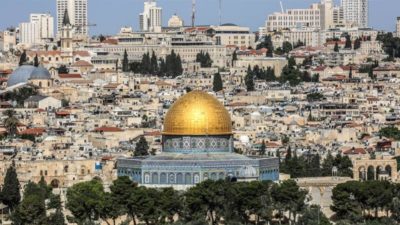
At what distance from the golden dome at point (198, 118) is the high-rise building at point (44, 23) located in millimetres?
131933

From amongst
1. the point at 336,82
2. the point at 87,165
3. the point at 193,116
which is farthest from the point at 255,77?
the point at 193,116

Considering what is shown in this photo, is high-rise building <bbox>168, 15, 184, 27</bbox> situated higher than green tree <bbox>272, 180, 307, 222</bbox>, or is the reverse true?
high-rise building <bbox>168, 15, 184, 27</bbox>

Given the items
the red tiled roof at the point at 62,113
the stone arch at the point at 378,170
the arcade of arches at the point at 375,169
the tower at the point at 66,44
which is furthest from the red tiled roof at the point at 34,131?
the tower at the point at 66,44

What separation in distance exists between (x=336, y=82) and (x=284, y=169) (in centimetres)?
5689

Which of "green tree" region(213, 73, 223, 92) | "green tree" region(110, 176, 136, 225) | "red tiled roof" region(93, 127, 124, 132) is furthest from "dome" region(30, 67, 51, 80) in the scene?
"green tree" region(110, 176, 136, 225)

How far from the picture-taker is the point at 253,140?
269 feet

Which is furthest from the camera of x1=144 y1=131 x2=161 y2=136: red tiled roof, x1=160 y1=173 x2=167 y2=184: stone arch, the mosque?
x1=144 y1=131 x2=161 y2=136: red tiled roof

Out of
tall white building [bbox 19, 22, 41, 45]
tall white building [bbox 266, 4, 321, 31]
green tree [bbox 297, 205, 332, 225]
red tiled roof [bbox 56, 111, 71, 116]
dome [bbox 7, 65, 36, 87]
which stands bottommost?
green tree [bbox 297, 205, 332, 225]

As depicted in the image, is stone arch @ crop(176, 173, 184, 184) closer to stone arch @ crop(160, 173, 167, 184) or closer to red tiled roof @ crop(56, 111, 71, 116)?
stone arch @ crop(160, 173, 167, 184)

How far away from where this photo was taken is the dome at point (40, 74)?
11381cm

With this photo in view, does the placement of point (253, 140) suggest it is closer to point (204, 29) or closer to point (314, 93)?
point (314, 93)

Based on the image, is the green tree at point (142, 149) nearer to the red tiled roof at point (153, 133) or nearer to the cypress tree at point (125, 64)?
the red tiled roof at point (153, 133)

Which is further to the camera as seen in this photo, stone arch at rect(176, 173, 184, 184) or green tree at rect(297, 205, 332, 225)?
stone arch at rect(176, 173, 184, 184)

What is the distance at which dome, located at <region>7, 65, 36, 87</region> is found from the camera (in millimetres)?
113812
